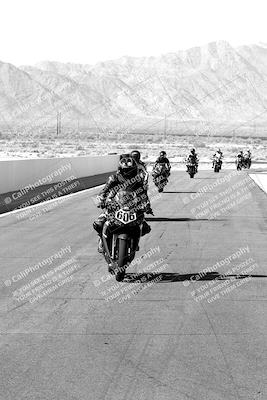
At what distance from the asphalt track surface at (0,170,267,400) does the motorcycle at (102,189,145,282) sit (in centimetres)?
32

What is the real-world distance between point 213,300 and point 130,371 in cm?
317

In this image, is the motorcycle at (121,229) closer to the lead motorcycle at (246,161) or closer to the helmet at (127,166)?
the helmet at (127,166)

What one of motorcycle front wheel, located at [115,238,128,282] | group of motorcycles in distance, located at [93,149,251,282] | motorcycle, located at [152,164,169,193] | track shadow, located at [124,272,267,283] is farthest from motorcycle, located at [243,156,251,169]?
motorcycle front wheel, located at [115,238,128,282]

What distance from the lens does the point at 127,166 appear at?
10.4 metres

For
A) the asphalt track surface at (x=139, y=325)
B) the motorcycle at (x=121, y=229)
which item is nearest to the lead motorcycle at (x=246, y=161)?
the asphalt track surface at (x=139, y=325)

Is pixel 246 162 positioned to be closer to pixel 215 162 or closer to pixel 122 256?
pixel 215 162

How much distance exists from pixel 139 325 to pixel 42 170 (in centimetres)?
2289

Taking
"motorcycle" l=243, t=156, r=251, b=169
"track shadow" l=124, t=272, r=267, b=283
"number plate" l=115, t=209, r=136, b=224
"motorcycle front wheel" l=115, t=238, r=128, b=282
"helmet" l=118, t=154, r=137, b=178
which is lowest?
"motorcycle" l=243, t=156, r=251, b=169

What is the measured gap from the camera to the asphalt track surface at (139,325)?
18.8 ft

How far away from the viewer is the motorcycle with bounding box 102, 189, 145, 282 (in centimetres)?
1006

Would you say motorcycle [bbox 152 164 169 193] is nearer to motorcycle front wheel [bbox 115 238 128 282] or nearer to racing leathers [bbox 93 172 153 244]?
racing leathers [bbox 93 172 153 244]

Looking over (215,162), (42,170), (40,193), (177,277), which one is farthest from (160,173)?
(215,162)

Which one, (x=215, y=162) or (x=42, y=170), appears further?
(x=215, y=162)

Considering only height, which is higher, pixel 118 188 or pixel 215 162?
pixel 118 188
